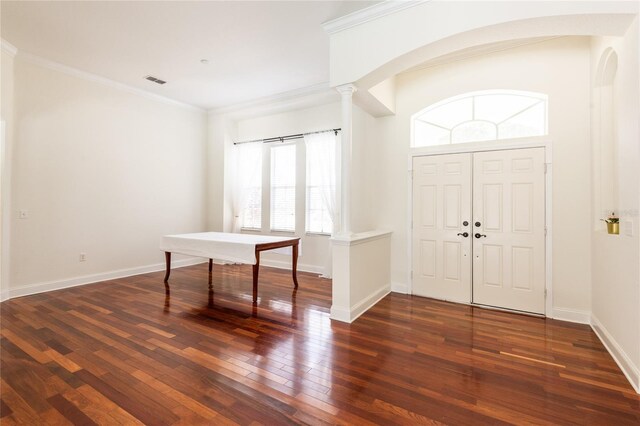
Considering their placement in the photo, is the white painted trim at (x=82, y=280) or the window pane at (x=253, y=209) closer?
the white painted trim at (x=82, y=280)

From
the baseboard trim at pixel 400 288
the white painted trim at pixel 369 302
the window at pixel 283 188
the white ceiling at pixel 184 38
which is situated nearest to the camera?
the white ceiling at pixel 184 38

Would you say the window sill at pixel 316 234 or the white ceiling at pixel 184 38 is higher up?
the white ceiling at pixel 184 38

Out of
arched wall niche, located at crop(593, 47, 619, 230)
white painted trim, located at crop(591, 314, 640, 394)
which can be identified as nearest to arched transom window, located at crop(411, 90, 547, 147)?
arched wall niche, located at crop(593, 47, 619, 230)

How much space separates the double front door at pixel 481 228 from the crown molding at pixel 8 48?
559cm

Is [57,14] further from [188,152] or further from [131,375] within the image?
[131,375]

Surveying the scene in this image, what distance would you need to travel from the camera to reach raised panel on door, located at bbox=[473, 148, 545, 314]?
11.9 feet

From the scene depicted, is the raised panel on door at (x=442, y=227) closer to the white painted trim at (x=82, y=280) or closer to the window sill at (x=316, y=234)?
the window sill at (x=316, y=234)

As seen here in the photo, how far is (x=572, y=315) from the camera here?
11.3ft

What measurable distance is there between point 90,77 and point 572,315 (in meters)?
7.42

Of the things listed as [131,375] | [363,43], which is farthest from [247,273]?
[363,43]

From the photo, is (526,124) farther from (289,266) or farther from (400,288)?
(289,266)

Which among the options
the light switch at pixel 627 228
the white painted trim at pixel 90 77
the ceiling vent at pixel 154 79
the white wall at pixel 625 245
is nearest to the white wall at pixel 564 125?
the white wall at pixel 625 245

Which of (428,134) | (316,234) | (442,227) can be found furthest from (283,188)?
(442,227)

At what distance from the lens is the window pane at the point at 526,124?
12.2 feet
